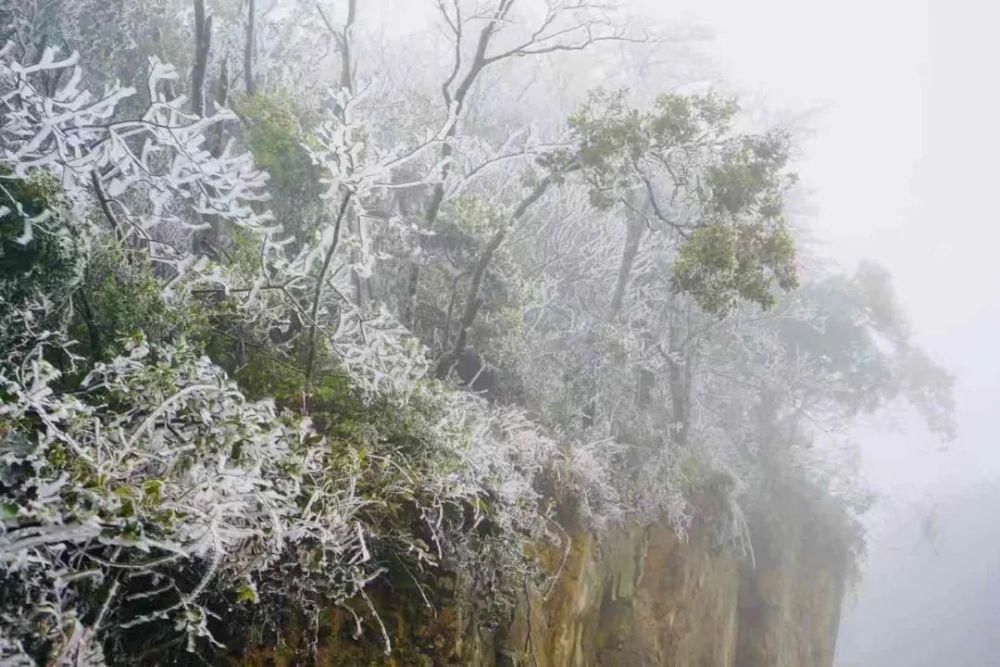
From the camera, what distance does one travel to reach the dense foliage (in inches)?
122

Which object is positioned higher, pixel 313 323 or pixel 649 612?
pixel 313 323

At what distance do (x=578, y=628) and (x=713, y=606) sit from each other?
575cm

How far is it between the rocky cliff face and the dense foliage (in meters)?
0.25

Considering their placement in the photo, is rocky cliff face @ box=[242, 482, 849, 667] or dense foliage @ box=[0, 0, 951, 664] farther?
rocky cliff face @ box=[242, 482, 849, 667]

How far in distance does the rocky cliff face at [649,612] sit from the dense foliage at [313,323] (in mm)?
248

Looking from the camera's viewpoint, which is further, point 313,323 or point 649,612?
point 649,612

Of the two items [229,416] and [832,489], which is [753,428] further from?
[229,416]

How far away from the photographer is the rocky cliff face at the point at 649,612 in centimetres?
465

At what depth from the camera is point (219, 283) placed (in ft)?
18.4

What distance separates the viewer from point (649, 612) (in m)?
10.5

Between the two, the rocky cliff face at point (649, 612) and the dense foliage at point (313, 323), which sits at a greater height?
the dense foliage at point (313, 323)

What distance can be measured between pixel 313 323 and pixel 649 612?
26.5 feet

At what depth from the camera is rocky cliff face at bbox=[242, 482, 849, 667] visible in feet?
15.3

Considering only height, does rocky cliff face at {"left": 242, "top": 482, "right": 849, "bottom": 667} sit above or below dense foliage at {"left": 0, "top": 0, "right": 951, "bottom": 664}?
below
